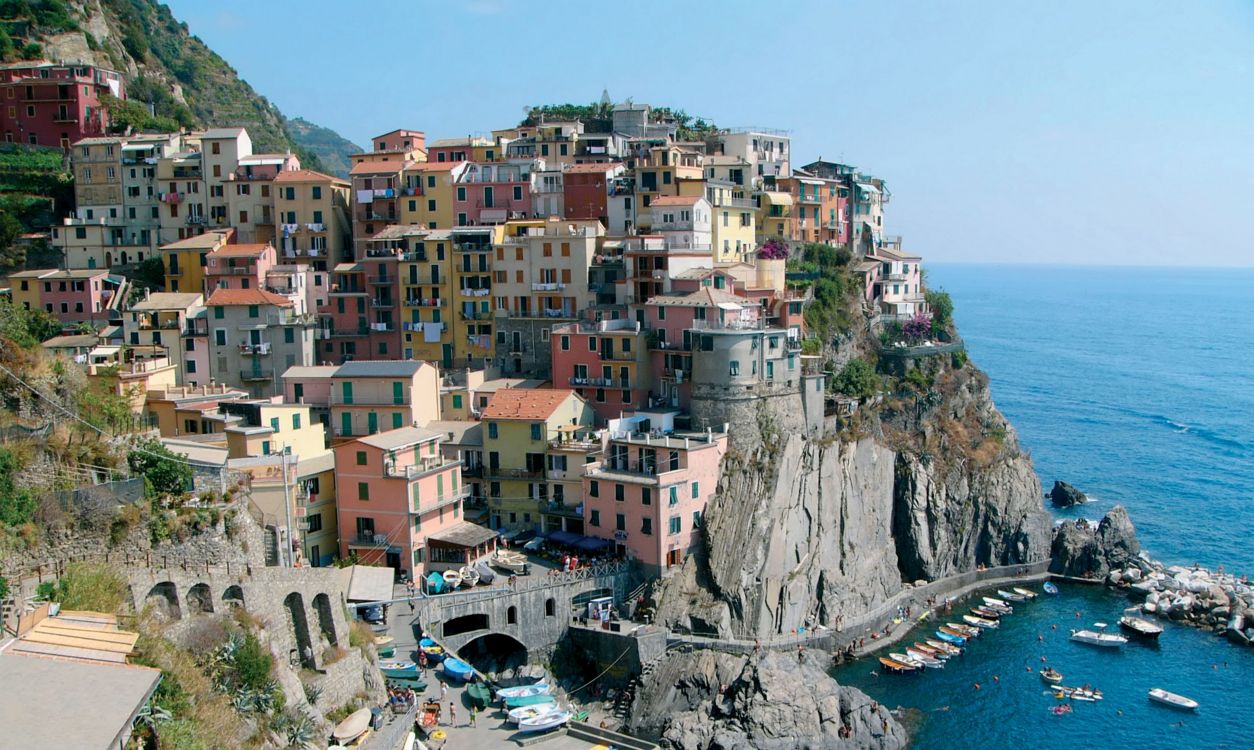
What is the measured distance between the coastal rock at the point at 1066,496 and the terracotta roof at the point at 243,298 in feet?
182

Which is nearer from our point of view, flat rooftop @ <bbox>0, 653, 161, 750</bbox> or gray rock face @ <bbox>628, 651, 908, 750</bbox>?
flat rooftop @ <bbox>0, 653, 161, 750</bbox>

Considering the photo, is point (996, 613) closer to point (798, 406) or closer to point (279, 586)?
point (798, 406)

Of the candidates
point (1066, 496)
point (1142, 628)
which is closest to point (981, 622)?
point (1142, 628)

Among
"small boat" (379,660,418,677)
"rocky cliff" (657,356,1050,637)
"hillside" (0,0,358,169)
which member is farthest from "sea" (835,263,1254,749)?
"hillside" (0,0,358,169)

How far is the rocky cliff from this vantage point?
55906 mm

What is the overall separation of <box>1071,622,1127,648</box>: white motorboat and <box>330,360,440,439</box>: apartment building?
35982mm

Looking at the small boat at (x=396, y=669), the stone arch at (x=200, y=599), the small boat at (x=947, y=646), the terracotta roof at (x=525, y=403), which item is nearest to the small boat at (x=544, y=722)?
the small boat at (x=396, y=669)

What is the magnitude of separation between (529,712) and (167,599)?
15.4m

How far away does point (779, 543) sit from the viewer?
5859cm

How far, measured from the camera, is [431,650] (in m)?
46.6

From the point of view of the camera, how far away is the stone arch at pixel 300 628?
1553 inches

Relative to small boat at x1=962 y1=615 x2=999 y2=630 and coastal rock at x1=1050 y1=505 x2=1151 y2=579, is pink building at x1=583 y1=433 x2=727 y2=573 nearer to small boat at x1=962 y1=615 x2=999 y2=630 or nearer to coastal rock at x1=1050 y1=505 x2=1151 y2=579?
small boat at x1=962 y1=615 x2=999 y2=630

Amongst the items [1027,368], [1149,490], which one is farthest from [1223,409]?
[1149,490]

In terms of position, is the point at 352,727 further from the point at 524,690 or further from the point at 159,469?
the point at 159,469
